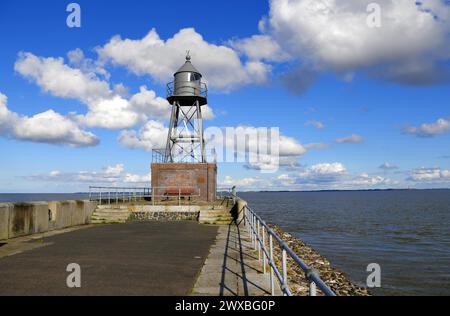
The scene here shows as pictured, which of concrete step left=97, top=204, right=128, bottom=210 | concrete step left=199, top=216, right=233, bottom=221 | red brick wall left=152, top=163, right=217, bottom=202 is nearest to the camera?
concrete step left=199, top=216, right=233, bottom=221

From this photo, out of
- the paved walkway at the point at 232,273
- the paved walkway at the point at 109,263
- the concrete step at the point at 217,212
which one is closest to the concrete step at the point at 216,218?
the concrete step at the point at 217,212

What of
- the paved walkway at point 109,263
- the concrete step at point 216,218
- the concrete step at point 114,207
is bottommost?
the paved walkway at point 109,263

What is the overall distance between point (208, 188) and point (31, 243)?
608 inches

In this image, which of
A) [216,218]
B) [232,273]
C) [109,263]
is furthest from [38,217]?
[232,273]

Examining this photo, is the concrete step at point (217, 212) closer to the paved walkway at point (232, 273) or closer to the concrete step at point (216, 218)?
the concrete step at point (216, 218)

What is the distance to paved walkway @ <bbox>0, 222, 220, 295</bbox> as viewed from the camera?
6.73 metres

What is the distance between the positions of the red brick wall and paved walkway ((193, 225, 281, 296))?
14238 mm

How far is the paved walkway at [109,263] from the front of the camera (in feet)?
22.1

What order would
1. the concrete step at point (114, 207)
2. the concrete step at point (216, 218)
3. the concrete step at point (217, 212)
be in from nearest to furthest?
the concrete step at point (216, 218), the concrete step at point (217, 212), the concrete step at point (114, 207)

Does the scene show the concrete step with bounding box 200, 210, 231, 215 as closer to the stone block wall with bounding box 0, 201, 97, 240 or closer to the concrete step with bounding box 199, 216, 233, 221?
the concrete step with bounding box 199, 216, 233, 221

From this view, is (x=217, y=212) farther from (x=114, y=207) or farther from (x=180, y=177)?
(x=180, y=177)

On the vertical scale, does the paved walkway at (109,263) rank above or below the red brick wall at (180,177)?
below

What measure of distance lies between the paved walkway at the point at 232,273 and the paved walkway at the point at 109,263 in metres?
0.27

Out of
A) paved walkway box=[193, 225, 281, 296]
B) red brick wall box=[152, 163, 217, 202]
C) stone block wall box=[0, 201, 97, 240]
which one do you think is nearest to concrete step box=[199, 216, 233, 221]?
stone block wall box=[0, 201, 97, 240]
